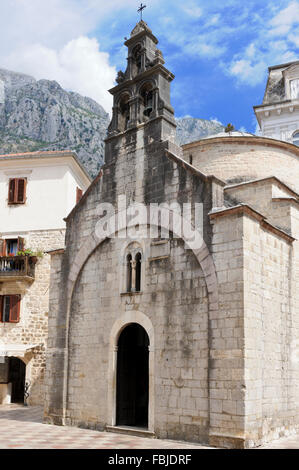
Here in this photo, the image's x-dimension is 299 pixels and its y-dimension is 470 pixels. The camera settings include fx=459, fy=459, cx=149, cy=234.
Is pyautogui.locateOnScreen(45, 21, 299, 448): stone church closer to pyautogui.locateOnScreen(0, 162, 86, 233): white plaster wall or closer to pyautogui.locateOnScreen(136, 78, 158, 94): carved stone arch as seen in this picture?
pyautogui.locateOnScreen(136, 78, 158, 94): carved stone arch

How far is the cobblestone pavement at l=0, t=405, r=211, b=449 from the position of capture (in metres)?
9.80

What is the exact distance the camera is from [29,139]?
69625 millimetres

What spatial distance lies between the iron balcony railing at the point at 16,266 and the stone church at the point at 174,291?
624cm

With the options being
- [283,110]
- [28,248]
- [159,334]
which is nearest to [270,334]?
[159,334]

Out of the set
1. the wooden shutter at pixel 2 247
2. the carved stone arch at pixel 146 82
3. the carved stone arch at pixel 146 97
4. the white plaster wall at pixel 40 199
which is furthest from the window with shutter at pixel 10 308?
the carved stone arch at pixel 146 82

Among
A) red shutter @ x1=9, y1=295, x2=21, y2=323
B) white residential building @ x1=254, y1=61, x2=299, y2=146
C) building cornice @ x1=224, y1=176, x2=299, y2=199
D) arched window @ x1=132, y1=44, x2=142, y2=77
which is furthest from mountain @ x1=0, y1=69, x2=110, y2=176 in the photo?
building cornice @ x1=224, y1=176, x2=299, y2=199

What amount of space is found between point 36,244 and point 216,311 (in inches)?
511

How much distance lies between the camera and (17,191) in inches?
867

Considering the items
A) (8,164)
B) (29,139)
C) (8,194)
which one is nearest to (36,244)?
(8,194)

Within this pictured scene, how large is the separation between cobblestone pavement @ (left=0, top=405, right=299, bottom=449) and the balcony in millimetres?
7752

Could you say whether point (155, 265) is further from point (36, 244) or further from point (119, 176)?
point (36, 244)

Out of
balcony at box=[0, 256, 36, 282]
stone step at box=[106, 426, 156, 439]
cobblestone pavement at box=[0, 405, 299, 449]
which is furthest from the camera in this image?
balcony at box=[0, 256, 36, 282]

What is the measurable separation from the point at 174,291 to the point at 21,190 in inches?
524

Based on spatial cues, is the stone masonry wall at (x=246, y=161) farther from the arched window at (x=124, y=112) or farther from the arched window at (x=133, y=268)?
the arched window at (x=133, y=268)
